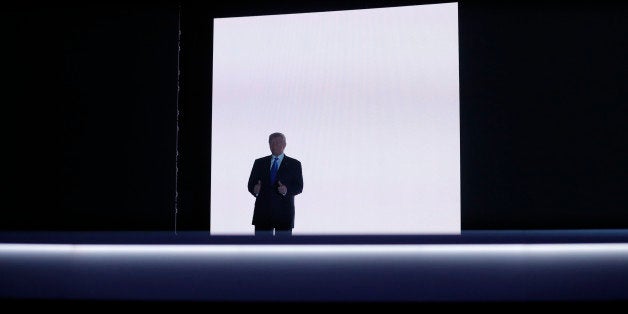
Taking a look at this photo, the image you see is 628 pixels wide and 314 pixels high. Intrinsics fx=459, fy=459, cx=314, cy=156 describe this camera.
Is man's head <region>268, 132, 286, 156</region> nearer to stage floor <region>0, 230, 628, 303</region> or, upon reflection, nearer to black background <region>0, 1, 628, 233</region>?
stage floor <region>0, 230, 628, 303</region>

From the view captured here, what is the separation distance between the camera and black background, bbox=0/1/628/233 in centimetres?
404

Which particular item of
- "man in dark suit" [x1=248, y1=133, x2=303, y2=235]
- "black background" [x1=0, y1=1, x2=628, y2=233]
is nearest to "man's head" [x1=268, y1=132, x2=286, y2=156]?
"man in dark suit" [x1=248, y1=133, x2=303, y2=235]

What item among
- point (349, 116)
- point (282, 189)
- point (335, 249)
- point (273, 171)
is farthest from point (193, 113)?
point (335, 249)

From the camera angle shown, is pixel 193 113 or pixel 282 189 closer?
pixel 282 189

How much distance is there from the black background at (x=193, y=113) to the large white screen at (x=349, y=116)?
1.07 ft

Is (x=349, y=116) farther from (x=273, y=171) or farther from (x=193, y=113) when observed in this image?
(x=193, y=113)

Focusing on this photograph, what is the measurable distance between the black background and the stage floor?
3.63ft

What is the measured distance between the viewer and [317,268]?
7.22ft

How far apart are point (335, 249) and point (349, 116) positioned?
139cm

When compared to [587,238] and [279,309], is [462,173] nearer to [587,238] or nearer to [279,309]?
[587,238]

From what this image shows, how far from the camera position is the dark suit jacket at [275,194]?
9.55 ft

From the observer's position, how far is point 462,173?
13.4 feet

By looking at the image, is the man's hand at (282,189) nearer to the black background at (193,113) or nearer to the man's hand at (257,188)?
the man's hand at (257,188)

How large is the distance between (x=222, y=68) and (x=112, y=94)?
3.76 ft
